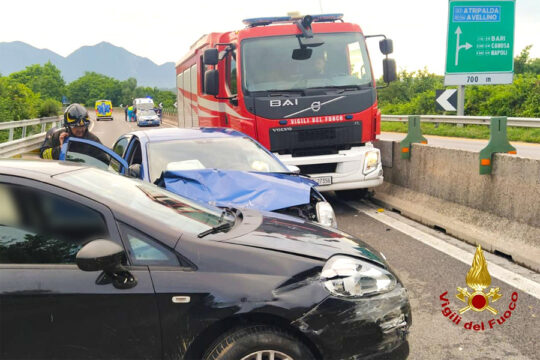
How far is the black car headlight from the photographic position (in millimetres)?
3060

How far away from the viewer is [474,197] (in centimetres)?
721

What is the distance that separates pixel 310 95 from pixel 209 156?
354 centimetres

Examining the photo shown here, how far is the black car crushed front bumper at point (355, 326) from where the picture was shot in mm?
2941

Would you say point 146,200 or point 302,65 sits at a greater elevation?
point 302,65

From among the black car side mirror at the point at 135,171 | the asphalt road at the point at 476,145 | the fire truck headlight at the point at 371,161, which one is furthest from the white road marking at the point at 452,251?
the asphalt road at the point at 476,145

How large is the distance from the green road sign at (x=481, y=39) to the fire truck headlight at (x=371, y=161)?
6.98 metres

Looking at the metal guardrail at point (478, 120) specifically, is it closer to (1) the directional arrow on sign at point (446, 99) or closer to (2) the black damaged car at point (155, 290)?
(1) the directional arrow on sign at point (446, 99)

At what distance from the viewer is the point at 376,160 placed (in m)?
9.51

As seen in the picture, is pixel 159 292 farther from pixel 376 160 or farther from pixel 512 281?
pixel 376 160

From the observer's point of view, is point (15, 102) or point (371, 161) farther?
point (15, 102)

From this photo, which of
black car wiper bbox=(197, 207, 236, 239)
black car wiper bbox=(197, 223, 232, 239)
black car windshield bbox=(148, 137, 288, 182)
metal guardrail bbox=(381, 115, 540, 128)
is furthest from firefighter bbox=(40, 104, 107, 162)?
metal guardrail bbox=(381, 115, 540, 128)

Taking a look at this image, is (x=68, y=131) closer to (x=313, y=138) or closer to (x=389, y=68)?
(x=313, y=138)

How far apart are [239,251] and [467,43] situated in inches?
543

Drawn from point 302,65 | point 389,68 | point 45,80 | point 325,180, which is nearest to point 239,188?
point 325,180
